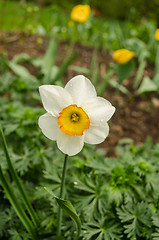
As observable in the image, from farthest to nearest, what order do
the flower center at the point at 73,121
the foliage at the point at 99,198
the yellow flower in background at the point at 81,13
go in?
the yellow flower in background at the point at 81,13, the foliage at the point at 99,198, the flower center at the point at 73,121

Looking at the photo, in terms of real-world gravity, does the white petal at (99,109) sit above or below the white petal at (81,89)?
below

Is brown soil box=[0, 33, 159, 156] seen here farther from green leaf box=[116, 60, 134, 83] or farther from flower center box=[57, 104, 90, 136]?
flower center box=[57, 104, 90, 136]

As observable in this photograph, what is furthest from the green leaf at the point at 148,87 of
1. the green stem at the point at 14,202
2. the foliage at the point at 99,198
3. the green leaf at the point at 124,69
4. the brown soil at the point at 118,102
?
the green stem at the point at 14,202

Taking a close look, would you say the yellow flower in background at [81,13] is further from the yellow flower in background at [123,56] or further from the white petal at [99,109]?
the white petal at [99,109]

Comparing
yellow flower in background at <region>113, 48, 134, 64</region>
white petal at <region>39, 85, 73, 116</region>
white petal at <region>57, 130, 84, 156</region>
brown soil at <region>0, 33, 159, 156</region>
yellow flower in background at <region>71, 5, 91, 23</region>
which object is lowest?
brown soil at <region>0, 33, 159, 156</region>

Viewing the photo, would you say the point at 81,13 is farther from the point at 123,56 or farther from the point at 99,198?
the point at 99,198

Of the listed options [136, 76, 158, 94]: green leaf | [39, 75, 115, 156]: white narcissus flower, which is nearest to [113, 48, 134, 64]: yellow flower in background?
[136, 76, 158, 94]: green leaf
